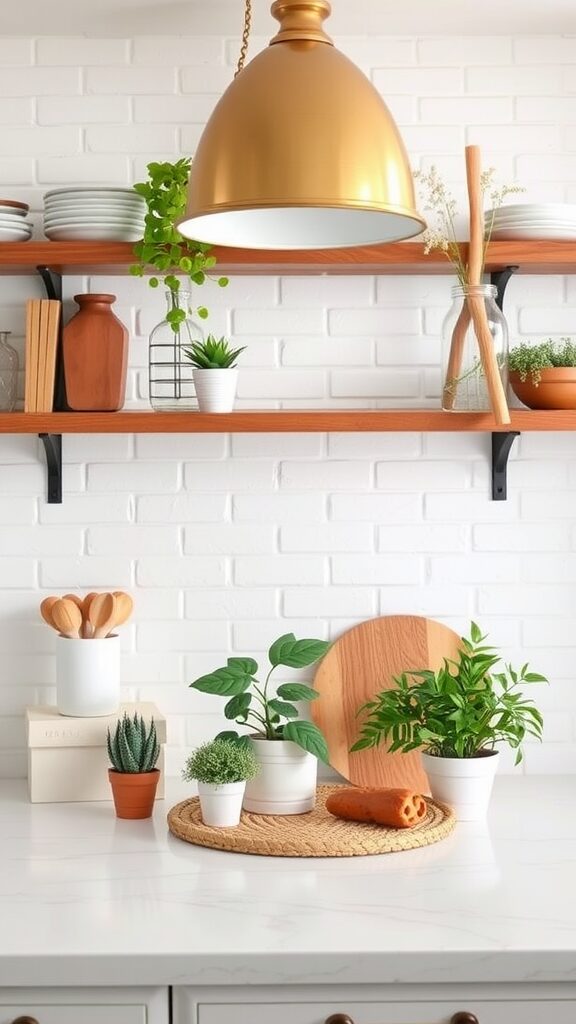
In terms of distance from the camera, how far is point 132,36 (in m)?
2.44

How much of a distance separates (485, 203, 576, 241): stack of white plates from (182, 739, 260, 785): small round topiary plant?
1.09 metres

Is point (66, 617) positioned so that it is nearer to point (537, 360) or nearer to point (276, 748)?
point (276, 748)

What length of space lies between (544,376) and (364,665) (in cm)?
68

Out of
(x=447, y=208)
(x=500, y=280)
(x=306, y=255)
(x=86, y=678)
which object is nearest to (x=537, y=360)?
(x=500, y=280)

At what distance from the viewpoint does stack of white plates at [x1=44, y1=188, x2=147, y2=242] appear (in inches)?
88.4

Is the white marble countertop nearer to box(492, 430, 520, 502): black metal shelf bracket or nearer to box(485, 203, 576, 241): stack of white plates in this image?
box(492, 430, 520, 502): black metal shelf bracket

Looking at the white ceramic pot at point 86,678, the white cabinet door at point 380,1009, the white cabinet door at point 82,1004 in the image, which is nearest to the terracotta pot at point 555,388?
the white ceramic pot at point 86,678

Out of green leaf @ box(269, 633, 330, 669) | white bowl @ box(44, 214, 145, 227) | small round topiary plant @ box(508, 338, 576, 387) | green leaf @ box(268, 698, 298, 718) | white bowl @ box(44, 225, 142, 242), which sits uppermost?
white bowl @ box(44, 214, 145, 227)

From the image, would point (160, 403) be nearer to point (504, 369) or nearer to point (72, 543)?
point (72, 543)

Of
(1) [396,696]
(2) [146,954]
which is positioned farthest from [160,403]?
(2) [146,954]

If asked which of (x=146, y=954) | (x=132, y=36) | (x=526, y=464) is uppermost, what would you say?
(x=132, y=36)

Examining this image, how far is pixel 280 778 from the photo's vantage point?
212 centimetres

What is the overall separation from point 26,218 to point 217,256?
0.43m

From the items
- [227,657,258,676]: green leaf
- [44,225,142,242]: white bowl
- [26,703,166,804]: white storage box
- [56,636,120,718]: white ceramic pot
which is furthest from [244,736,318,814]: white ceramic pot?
[44,225,142,242]: white bowl
